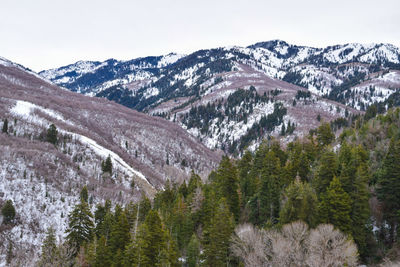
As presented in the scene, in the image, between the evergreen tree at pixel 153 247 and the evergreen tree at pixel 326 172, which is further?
the evergreen tree at pixel 326 172

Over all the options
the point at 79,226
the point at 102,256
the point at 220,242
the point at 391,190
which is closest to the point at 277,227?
the point at 220,242

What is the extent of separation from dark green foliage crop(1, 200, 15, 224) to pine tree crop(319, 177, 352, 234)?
6848 centimetres

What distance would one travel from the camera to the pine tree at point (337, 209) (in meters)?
35.3

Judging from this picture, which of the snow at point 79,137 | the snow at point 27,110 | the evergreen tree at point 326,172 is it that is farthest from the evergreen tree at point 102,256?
the snow at point 27,110

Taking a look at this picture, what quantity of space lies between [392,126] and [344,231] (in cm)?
3564

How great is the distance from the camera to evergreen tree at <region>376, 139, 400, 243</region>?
36.9 m

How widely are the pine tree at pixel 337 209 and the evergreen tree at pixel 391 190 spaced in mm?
5379

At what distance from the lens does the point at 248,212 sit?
53.8 meters

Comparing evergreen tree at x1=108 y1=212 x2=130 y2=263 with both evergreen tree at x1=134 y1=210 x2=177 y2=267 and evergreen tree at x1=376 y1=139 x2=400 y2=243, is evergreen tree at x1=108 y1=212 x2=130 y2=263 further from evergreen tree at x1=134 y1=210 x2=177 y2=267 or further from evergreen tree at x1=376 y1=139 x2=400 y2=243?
evergreen tree at x1=376 y1=139 x2=400 y2=243

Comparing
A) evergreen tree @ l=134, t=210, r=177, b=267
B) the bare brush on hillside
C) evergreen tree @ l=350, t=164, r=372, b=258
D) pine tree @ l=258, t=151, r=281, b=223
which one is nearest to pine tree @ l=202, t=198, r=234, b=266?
the bare brush on hillside

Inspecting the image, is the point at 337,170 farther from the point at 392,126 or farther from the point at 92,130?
the point at 92,130

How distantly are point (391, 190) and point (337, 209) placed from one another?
333 inches

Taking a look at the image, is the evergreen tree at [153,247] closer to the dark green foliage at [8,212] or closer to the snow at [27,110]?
the dark green foliage at [8,212]

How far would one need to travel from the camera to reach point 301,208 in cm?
3719
